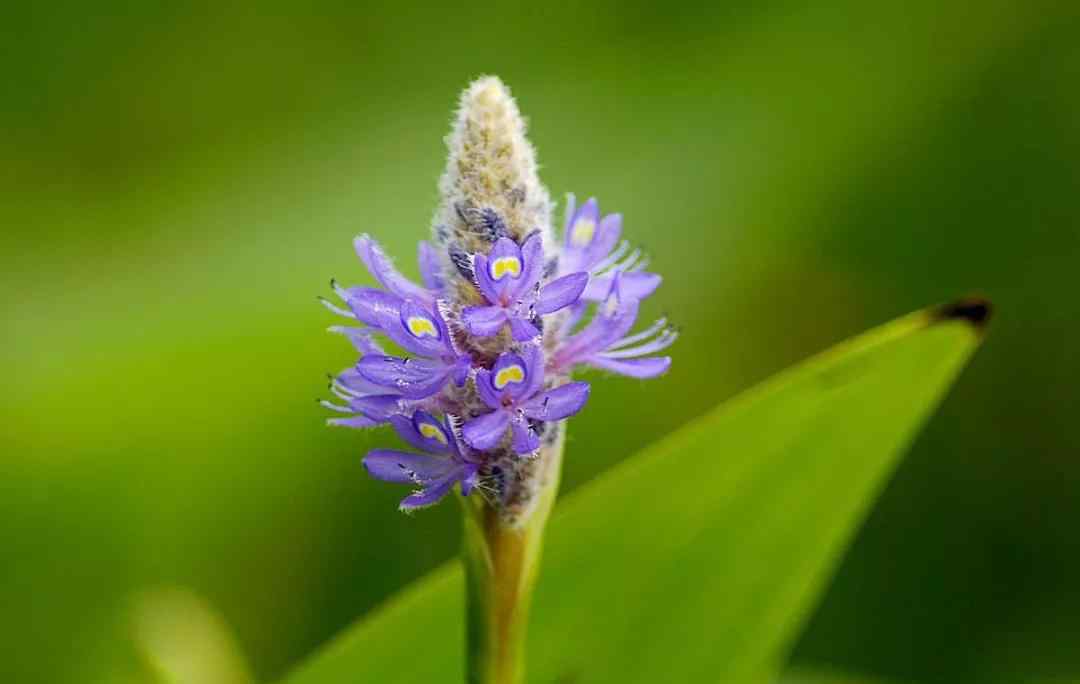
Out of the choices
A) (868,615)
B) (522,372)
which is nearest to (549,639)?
(522,372)

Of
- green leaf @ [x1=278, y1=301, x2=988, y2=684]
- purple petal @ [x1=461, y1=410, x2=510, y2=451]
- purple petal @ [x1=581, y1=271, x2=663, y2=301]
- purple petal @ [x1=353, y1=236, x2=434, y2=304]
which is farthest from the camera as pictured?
green leaf @ [x1=278, y1=301, x2=988, y2=684]

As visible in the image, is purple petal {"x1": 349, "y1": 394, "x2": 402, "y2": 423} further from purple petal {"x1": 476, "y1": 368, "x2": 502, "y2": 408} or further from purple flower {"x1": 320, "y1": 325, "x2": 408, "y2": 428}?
purple petal {"x1": 476, "y1": 368, "x2": 502, "y2": 408}

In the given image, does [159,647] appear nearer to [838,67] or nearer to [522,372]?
[522,372]

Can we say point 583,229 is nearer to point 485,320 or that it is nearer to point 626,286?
point 626,286

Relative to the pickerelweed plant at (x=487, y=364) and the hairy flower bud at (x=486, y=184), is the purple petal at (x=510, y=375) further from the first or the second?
the hairy flower bud at (x=486, y=184)

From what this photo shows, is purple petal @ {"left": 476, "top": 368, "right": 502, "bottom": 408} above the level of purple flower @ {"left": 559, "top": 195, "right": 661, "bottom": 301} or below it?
below

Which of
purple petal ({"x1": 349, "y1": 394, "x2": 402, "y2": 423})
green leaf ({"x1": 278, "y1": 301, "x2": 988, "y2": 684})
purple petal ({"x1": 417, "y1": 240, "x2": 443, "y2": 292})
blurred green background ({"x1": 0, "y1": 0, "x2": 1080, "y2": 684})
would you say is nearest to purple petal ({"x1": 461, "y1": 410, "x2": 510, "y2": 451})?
purple petal ({"x1": 349, "y1": 394, "x2": 402, "y2": 423})

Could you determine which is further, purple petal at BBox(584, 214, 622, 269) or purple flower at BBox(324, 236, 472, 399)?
purple petal at BBox(584, 214, 622, 269)
